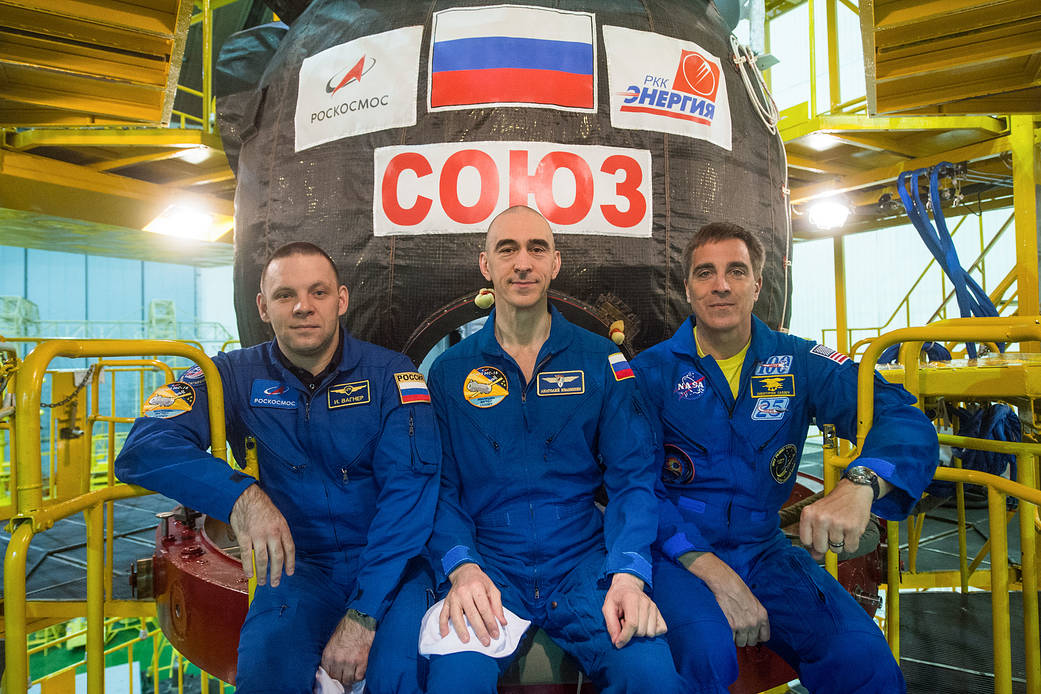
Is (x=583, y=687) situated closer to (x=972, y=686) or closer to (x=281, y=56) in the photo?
(x=972, y=686)

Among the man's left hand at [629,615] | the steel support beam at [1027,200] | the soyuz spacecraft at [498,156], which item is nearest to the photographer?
the man's left hand at [629,615]

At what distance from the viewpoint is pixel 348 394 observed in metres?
2.49

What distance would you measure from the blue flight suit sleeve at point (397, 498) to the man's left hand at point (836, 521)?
1.35 meters

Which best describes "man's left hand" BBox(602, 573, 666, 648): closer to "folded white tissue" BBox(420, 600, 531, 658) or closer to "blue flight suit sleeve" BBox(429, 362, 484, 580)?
"folded white tissue" BBox(420, 600, 531, 658)

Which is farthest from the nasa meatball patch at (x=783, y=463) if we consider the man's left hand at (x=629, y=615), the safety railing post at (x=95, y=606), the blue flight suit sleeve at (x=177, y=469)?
the safety railing post at (x=95, y=606)

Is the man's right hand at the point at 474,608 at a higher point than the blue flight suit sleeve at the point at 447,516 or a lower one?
lower

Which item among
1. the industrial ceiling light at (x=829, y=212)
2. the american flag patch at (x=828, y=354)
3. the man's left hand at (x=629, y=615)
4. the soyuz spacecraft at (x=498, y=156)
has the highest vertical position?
the industrial ceiling light at (x=829, y=212)

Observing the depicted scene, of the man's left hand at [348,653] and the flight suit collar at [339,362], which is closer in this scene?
the man's left hand at [348,653]

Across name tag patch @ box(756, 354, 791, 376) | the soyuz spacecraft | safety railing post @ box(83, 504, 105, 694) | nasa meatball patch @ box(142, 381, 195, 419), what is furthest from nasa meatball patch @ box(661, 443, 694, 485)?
safety railing post @ box(83, 504, 105, 694)

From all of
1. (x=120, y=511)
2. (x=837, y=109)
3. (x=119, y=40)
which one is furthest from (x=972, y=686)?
(x=120, y=511)

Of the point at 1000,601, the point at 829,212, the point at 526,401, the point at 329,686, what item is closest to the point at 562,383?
the point at 526,401

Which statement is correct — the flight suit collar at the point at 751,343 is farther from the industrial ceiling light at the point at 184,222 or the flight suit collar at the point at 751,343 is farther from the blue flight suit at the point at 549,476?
the industrial ceiling light at the point at 184,222

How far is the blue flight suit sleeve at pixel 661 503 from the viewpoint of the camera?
2.32m

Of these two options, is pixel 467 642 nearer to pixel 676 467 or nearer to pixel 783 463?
pixel 676 467
